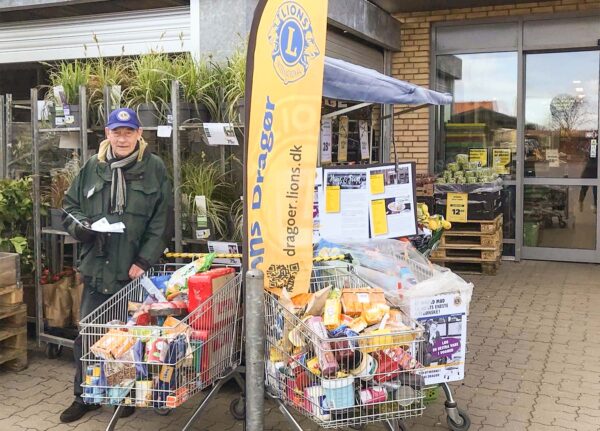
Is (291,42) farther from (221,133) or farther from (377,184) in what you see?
(377,184)

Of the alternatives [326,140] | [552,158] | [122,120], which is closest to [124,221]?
[122,120]

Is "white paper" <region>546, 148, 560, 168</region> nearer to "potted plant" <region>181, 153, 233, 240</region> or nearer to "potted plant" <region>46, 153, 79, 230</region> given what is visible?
"potted plant" <region>181, 153, 233, 240</region>

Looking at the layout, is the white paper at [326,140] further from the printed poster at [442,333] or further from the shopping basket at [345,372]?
the shopping basket at [345,372]

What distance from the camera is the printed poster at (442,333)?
3.67 meters

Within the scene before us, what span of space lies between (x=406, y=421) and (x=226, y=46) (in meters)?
3.25

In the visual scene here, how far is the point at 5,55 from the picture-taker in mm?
7262

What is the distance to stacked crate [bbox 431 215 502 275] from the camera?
27.2 ft

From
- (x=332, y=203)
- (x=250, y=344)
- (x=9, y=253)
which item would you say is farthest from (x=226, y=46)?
(x=250, y=344)

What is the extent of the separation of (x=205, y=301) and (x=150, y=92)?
230cm


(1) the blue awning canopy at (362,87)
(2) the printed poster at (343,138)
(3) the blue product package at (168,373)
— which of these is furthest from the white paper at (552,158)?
(3) the blue product package at (168,373)

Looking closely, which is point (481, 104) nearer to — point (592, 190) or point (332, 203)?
point (592, 190)

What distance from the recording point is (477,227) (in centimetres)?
841

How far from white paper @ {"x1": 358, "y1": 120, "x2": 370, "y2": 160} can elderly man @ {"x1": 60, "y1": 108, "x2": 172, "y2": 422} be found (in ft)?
9.83

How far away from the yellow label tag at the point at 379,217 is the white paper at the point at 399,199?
0.03 m
